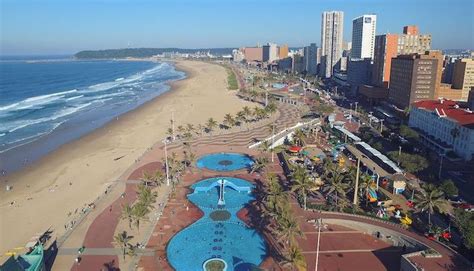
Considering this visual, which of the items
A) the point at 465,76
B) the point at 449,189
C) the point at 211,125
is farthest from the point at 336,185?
the point at 465,76

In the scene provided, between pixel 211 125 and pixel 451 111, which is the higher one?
pixel 451 111

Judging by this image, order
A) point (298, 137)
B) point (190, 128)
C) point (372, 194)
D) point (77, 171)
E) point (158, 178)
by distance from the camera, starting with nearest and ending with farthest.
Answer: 1. point (372, 194)
2. point (158, 178)
3. point (77, 171)
4. point (298, 137)
5. point (190, 128)

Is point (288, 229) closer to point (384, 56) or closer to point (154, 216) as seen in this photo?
point (154, 216)

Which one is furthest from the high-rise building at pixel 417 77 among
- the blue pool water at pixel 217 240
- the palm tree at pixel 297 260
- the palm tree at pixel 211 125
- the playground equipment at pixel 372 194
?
the palm tree at pixel 297 260

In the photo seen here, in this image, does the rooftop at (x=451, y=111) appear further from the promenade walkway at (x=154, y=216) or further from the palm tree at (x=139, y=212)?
the palm tree at (x=139, y=212)

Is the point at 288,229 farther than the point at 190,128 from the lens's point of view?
No

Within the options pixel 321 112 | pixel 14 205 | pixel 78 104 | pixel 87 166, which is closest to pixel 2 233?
pixel 14 205

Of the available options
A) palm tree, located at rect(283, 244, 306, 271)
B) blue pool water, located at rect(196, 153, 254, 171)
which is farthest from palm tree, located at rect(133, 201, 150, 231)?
blue pool water, located at rect(196, 153, 254, 171)
